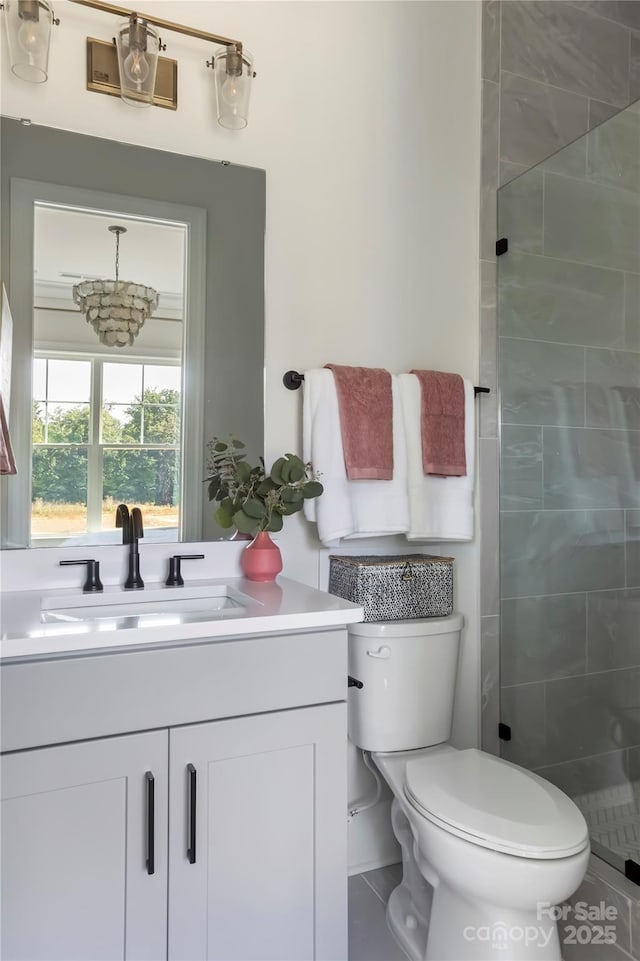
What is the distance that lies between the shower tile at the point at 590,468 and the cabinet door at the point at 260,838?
1.00 m

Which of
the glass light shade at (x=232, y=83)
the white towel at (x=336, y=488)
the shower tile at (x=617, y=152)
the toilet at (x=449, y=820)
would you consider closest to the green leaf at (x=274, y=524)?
the white towel at (x=336, y=488)

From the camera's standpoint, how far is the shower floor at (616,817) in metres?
1.59

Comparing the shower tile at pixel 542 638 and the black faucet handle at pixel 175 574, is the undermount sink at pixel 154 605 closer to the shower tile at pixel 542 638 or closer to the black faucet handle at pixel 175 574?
the black faucet handle at pixel 175 574

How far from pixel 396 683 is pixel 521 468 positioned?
76 cm

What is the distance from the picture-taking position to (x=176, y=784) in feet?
3.86

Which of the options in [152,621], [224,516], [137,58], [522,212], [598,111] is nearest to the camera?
[152,621]

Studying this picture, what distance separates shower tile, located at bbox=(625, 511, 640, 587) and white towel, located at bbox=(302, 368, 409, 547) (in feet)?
2.00

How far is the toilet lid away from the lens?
124 centimetres

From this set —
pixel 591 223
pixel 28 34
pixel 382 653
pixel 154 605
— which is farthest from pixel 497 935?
pixel 28 34

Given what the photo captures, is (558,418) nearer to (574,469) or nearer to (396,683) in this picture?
(574,469)

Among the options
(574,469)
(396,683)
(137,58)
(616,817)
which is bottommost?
(616,817)

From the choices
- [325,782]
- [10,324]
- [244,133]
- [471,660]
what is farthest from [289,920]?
[244,133]

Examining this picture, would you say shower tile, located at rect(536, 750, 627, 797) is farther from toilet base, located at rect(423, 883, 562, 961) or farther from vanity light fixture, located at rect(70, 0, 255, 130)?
vanity light fixture, located at rect(70, 0, 255, 130)

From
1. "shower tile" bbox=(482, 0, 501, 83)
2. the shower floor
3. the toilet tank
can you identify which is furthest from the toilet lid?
"shower tile" bbox=(482, 0, 501, 83)
